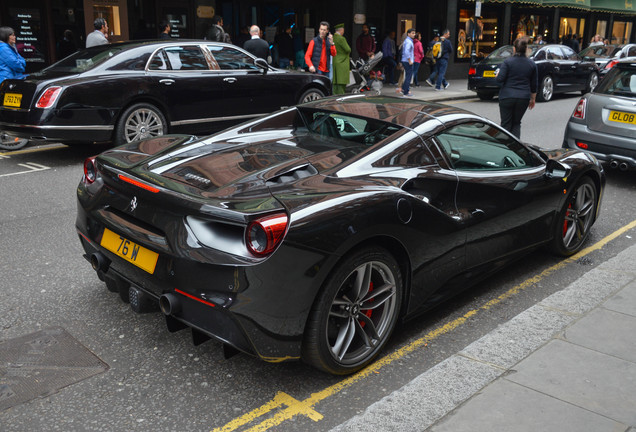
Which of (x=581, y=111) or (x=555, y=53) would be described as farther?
(x=555, y=53)

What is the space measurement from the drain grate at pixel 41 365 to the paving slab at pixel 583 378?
2268 millimetres

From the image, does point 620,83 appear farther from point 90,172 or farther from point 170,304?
point 170,304

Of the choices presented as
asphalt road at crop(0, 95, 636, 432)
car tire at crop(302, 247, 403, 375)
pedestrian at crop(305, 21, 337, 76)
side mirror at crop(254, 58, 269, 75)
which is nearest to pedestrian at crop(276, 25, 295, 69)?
pedestrian at crop(305, 21, 337, 76)

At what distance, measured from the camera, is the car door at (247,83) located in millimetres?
9820

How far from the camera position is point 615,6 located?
30.4 m

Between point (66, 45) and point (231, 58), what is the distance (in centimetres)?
672

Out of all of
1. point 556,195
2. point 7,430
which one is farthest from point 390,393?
point 556,195

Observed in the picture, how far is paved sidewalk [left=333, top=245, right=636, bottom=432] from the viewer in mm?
2918

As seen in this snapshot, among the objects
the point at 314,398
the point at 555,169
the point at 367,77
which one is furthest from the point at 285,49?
the point at 314,398

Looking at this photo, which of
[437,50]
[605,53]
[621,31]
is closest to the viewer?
[437,50]

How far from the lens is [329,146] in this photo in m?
4.02

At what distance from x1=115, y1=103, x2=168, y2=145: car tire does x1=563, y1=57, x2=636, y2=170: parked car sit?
5.60 m

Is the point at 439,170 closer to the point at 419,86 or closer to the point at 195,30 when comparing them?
the point at 195,30

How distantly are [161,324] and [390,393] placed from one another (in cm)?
151
